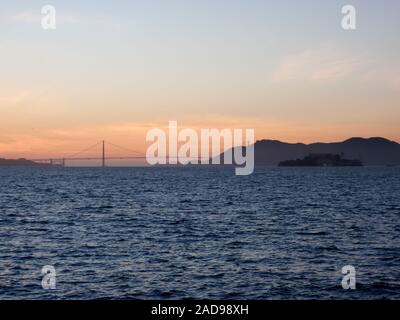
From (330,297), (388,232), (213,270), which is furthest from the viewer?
(388,232)

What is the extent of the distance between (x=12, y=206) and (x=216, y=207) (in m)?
27.5

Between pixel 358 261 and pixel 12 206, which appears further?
pixel 12 206

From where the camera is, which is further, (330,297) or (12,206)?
(12,206)

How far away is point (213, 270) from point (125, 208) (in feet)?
134
